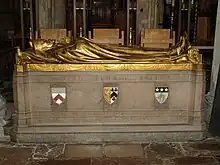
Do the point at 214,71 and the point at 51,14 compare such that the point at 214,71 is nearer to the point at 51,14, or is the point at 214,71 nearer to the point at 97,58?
the point at 97,58

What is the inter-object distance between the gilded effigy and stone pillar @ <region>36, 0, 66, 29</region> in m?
3.53

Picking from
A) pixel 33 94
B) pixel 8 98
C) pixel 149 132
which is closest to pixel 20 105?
pixel 33 94

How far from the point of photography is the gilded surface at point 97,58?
3730 mm

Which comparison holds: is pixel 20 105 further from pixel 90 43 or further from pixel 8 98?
pixel 8 98

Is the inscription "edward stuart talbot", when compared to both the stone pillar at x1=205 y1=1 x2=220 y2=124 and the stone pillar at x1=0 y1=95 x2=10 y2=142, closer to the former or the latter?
the stone pillar at x1=0 y1=95 x2=10 y2=142

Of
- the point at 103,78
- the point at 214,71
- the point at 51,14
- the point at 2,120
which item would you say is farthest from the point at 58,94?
the point at 51,14

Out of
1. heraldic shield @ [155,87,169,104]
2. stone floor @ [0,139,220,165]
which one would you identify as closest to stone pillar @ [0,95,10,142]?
stone floor @ [0,139,220,165]

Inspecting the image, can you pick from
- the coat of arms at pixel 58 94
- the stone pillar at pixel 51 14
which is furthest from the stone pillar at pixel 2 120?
the stone pillar at pixel 51 14

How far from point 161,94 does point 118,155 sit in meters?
0.83

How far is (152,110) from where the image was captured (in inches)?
154

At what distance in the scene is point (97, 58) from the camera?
3.77 metres

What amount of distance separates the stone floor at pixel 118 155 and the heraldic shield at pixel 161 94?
19.3 inches

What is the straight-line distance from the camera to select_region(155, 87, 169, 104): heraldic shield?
3.85 metres

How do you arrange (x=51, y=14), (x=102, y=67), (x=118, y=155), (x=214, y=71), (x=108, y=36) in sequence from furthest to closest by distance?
(x=51, y=14), (x=108, y=36), (x=214, y=71), (x=102, y=67), (x=118, y=155)
